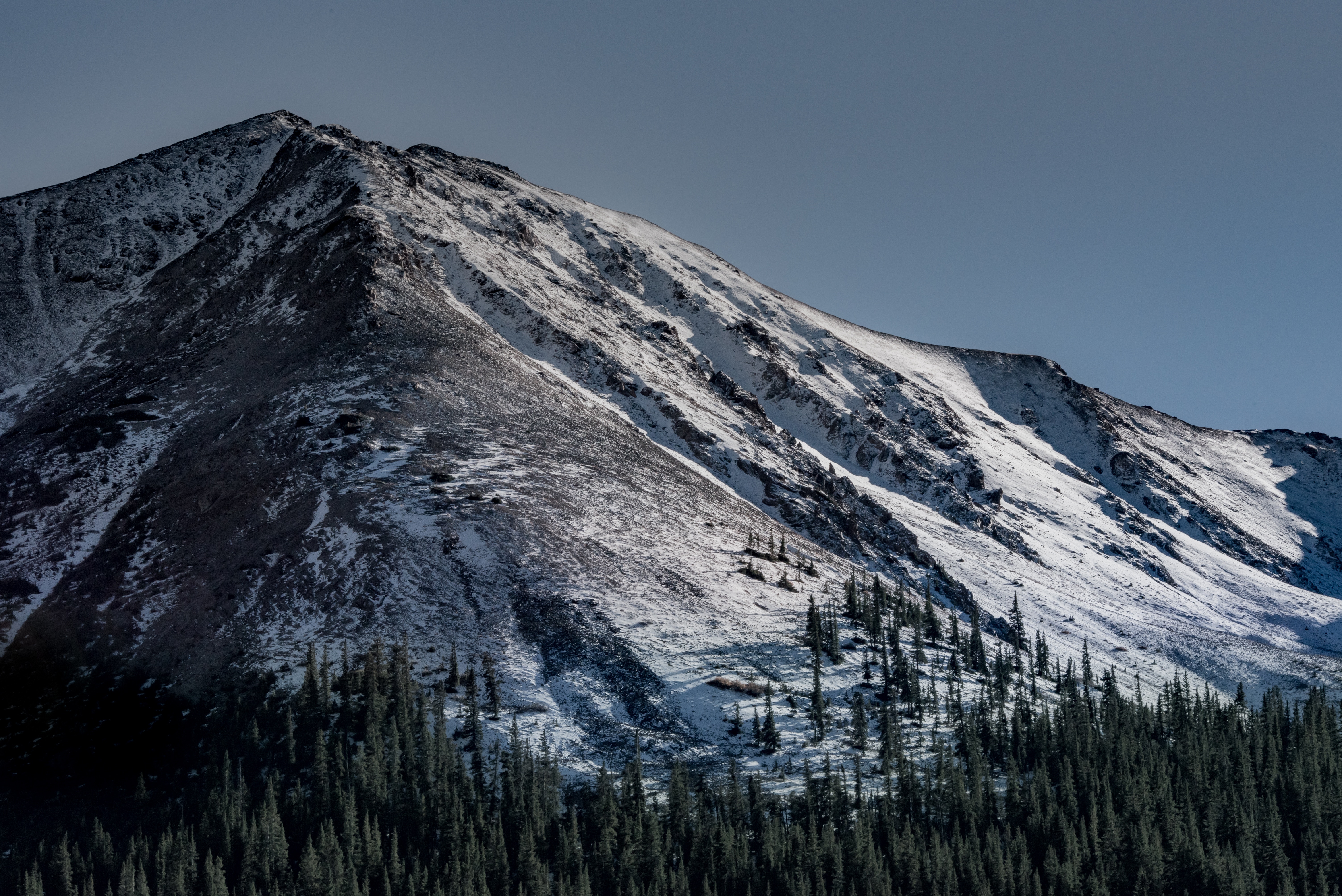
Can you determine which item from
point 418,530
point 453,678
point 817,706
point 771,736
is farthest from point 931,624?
point 453,678

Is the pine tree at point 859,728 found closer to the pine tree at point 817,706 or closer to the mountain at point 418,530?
the pine tree at point 817,706

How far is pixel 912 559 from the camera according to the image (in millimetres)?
194250

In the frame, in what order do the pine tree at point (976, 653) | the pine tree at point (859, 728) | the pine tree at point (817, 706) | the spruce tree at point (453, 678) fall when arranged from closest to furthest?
the spruce tree at point (453, 678) → the pine tree at point (859, 728) → the pine tree at point (817, 706) → the pine tree at point (976, 653)

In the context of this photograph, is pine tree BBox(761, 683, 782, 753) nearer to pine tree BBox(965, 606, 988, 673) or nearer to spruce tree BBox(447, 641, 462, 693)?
spruce tree BBox(447, 641, 462, 693)

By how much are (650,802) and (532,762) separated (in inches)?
434

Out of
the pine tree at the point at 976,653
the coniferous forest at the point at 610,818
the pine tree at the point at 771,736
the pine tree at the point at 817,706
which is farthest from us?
the pine tree at the point at 976,653

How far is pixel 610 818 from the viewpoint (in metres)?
96.9

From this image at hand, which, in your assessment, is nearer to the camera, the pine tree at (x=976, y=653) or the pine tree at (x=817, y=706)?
the pine tree at (x=817, y=706)

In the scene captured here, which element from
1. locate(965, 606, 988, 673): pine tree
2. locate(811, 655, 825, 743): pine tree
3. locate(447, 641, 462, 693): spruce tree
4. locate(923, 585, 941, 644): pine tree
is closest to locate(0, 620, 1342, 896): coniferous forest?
locate(447, 641, 462, 693): spruce tree

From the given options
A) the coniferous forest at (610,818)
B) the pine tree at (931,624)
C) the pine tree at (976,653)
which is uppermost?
the pine tree at (931,624)

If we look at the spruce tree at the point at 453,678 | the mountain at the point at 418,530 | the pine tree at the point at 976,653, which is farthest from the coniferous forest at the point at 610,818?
the pine tree at the point at 976,653

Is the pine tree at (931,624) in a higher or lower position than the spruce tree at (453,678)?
higher

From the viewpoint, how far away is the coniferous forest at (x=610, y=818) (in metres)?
90.6

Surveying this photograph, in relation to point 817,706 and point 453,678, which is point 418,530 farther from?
point 817,706
